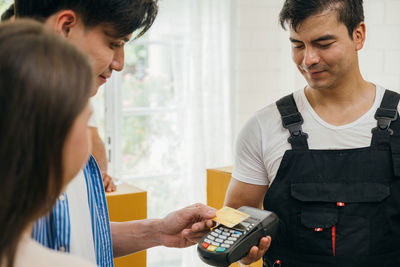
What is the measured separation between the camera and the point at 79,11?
922 mm

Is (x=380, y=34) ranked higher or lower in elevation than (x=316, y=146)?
higher

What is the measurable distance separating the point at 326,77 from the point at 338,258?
52 cm

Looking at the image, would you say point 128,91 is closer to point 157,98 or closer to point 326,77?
point 157,98

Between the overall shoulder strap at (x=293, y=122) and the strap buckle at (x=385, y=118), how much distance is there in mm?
207

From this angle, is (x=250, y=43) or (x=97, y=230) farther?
(x=250, y=43)

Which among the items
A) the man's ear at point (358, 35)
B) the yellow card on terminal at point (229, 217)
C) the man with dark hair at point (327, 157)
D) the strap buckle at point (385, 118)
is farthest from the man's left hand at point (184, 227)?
the man's ear at point (358, 35)

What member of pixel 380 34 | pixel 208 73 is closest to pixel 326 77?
pixel 380 34

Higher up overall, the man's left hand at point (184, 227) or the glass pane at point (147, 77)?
the glass pane at point (147, 77)

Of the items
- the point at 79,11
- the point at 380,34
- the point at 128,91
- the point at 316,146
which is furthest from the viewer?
the point at 128,91

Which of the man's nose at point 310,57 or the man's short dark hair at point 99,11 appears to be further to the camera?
the man's nose at point 310,57

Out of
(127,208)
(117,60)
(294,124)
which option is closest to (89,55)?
(117,60)

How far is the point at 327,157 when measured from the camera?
141 cm

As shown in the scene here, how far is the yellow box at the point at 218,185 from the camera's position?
2018 millimetres

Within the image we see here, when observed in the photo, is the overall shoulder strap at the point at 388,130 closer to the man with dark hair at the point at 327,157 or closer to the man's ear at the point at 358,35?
the man with dark hair at the point at 327,157
